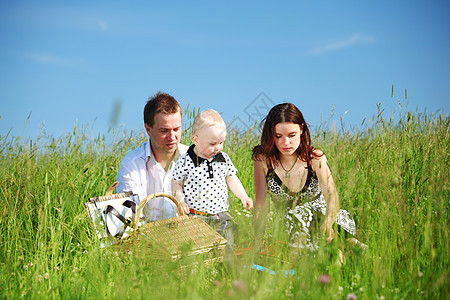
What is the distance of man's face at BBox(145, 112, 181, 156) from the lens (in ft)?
12.6

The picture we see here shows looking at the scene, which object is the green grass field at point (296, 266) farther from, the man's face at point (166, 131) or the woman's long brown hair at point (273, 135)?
the man's face at point (166, 131)

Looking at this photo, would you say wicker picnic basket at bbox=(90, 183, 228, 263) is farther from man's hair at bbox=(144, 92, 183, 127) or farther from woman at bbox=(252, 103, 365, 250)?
man's hair at bbox=(144, 92, 183, 127)

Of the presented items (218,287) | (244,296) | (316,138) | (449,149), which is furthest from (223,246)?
(316,138)

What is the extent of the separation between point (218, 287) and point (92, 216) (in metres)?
1.39

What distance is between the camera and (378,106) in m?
3.40

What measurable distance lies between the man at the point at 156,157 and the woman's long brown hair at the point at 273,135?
966 millimetres

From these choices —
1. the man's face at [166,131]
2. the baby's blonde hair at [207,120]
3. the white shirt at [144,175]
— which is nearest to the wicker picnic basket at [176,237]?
the baby's blonde hair at [207,120]

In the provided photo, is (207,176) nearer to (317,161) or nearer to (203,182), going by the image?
(203,182)

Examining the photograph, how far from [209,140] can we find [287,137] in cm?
65

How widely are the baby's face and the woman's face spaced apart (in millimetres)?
485

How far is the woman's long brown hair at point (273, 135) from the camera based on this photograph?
315 centimetres

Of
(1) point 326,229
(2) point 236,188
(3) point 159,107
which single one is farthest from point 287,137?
(3) point 159,107

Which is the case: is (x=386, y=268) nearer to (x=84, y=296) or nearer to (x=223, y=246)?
(x=223, y=246)

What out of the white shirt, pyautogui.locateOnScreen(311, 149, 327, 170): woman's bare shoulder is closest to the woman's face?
pyautogui.locateOnScreen(311, 149, 327, 170): woman's bare shoulder
